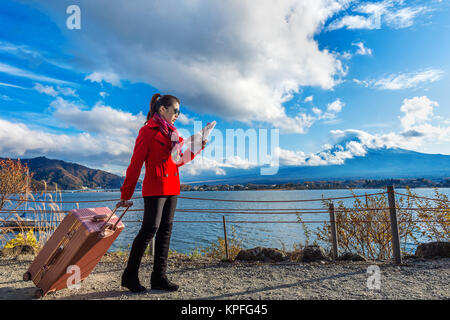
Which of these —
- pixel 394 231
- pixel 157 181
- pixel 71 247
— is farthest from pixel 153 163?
pixel 394 231

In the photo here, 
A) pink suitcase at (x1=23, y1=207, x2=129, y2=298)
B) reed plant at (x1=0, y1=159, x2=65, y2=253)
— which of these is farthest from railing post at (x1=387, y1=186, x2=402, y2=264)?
reed plant at (x1=0, y1=159, x2=65, y2=253)

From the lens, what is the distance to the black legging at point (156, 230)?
2703 millimetres

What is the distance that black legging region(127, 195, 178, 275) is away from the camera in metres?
2.70

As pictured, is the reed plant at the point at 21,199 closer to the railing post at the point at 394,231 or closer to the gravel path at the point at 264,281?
the gravel path at the point at 264,281

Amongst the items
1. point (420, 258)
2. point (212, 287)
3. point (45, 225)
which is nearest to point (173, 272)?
point (212, 287)

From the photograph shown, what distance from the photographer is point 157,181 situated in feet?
8.94

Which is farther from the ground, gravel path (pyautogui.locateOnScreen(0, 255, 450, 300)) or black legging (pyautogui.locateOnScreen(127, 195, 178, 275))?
black legging (pyautogui.locateOnScreen(127, 195, 178, 275))

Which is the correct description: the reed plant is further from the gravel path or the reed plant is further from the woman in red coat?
the woman in red coat

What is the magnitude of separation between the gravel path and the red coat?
43.1 inches

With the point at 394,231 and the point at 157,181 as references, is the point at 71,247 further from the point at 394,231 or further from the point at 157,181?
the point at 394,231

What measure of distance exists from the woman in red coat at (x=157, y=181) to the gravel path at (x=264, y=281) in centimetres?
27

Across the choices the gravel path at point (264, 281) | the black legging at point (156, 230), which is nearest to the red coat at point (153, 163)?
the black legging at point (156, 230)
